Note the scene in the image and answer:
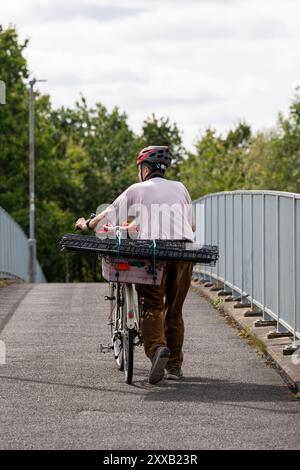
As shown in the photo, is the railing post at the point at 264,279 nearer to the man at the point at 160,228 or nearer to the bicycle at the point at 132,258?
the man at the point at 160,228

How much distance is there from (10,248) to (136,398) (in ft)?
85.3

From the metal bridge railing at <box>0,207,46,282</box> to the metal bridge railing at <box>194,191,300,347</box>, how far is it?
1062cm

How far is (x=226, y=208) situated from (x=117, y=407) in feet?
33.4

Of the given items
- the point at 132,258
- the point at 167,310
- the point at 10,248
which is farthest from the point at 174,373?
the point at 10,248

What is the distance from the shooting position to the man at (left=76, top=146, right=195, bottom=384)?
405 inches

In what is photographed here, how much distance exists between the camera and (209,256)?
10.0 meters

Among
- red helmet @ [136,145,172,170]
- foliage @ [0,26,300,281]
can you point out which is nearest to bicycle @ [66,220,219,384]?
red helmet @ [136,145,172,170]

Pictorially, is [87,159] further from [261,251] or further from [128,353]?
[128,353]

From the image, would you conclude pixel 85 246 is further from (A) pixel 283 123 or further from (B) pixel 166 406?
(A) pixel 283 123

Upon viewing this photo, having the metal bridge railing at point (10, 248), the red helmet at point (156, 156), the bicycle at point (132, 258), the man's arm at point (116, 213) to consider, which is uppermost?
the red helmet at point (156, 156)

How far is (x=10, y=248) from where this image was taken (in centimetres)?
3538

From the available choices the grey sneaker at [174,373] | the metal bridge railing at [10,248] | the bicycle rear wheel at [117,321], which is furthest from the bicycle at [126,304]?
the metal bridge railing at [10,248]

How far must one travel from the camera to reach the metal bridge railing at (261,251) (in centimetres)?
1217

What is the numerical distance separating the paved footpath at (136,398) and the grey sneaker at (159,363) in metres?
0.08
